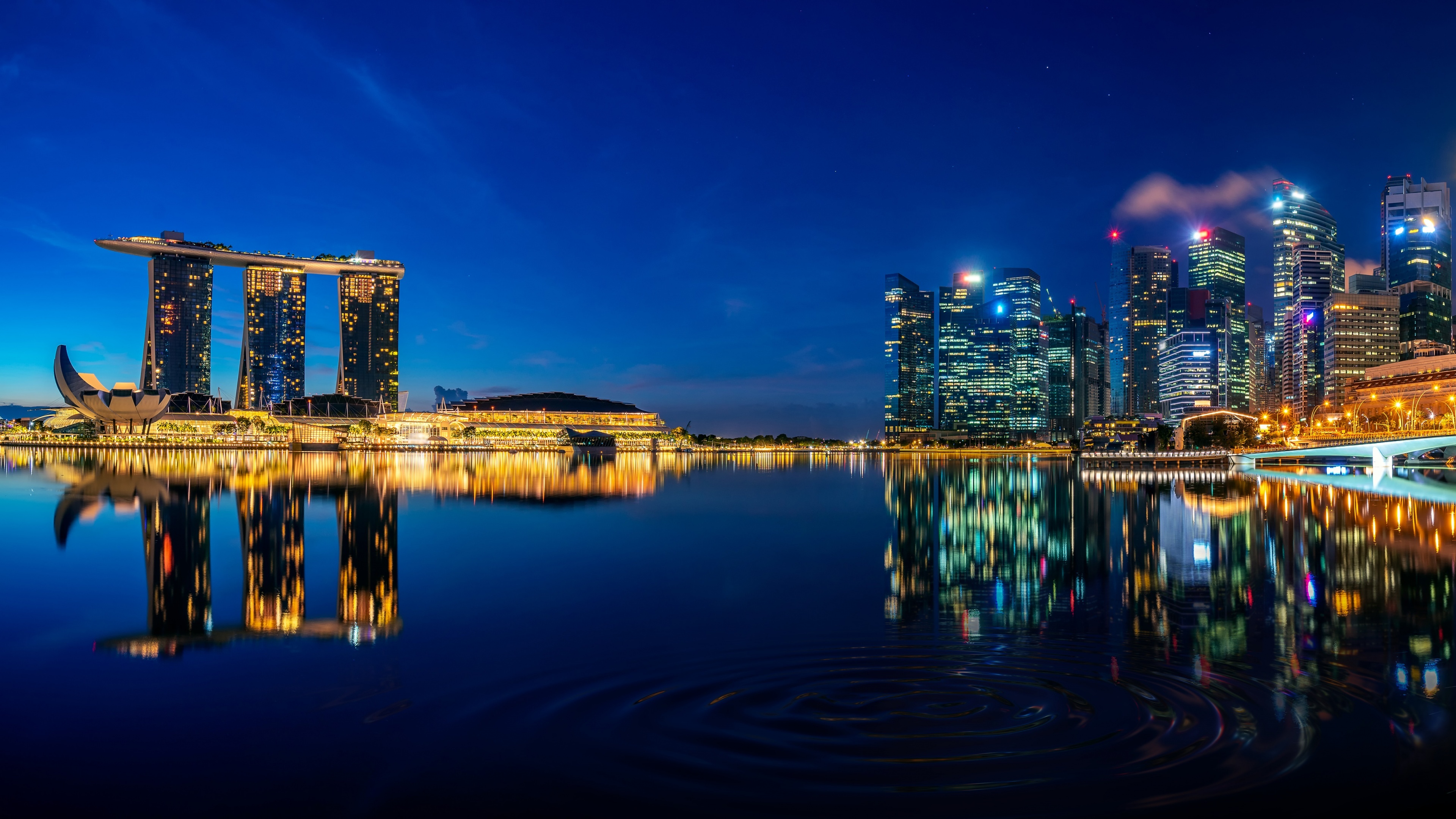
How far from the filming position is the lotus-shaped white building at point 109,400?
522ft

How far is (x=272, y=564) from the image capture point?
21.0 metres

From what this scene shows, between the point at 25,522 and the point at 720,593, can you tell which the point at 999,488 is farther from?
the point at 25,522

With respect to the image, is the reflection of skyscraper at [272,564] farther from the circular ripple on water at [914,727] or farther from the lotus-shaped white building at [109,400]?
the lotus-shaped white building at [109,400]

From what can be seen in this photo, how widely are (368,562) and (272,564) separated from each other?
7.18ft

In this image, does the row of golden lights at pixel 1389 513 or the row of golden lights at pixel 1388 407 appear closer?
the row of golden lights at pixel 1389 513

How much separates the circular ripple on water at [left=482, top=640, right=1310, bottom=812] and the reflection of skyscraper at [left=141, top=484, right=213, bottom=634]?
26.8 ft

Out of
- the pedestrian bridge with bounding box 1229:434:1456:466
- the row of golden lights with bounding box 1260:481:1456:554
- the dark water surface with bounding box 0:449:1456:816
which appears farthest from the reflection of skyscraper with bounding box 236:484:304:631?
the pedestrian bridge with bounding box 1229:434:1456:466

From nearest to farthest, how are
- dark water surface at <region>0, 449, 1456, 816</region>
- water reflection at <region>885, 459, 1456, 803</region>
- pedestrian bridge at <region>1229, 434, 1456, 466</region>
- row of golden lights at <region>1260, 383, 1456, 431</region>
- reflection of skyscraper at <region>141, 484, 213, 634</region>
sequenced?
dark water surface at <region>0, 449, 1456, 816</region>, water reflection at <region>885, 459, 1456, 803</region>, reflection of skyscraper at <region>141, 484, 213, 634</region>, pedestrian bridge at <region>1229, 434, 1456, 466</region>, row of golden lights at <region>1260, 383, 1456, 431</region>

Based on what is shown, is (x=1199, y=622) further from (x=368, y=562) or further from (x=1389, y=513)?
(x=1389, y=513)

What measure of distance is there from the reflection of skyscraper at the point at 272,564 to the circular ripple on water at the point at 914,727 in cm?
696

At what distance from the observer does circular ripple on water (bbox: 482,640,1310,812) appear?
771 cm

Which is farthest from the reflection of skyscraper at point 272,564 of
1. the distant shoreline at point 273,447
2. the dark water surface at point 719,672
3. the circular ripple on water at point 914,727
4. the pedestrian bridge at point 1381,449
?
the distant shoreline at point 273,447

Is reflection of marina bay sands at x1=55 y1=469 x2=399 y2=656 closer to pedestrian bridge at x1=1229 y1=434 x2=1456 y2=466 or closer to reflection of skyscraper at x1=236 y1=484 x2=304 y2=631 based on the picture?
reflection of skyscraper at x1=236 y1=484 x2=304 y2=631

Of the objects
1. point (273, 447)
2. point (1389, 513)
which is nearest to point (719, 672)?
point (1389, 513)
